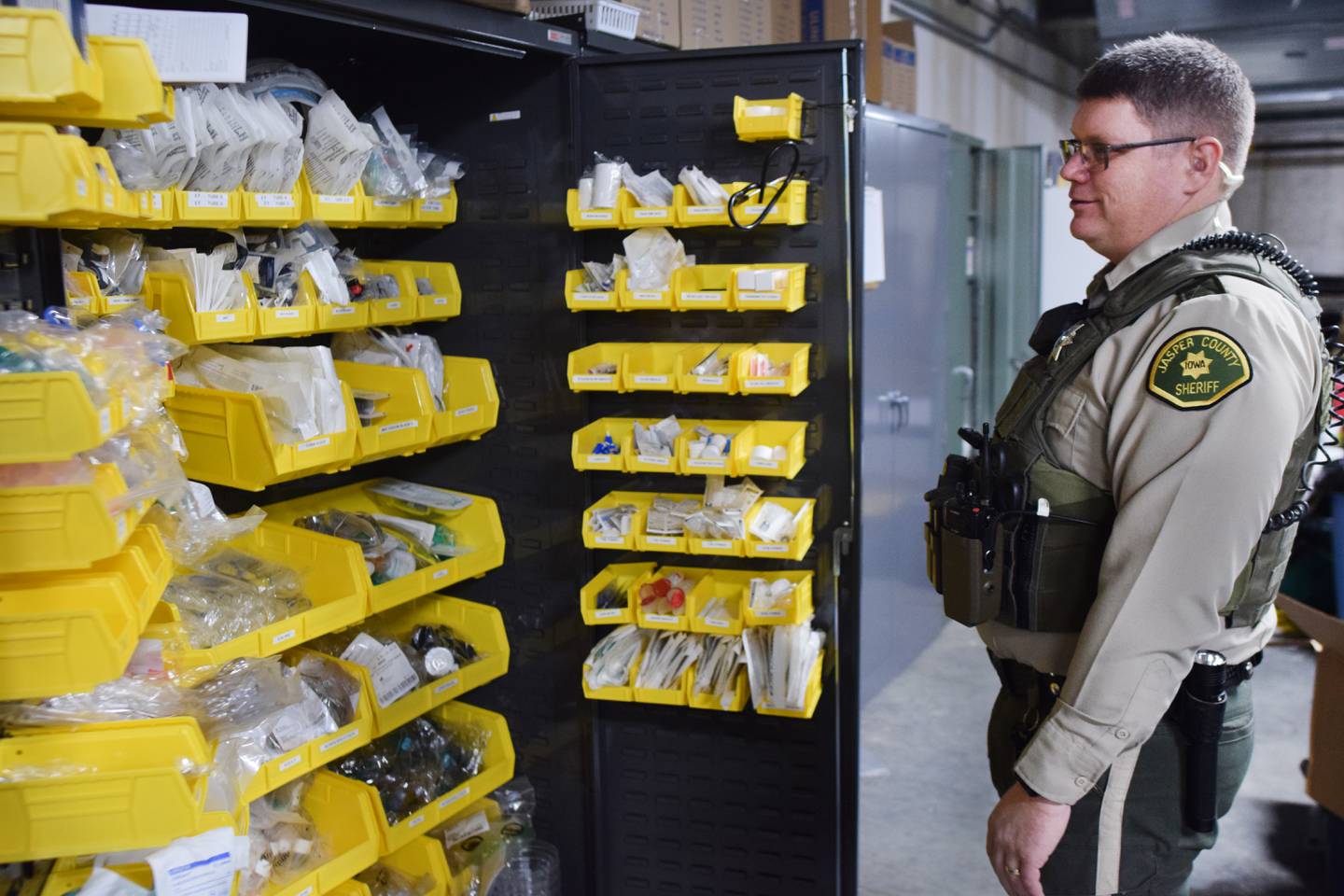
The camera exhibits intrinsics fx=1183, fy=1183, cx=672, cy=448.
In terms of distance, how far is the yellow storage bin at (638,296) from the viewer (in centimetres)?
250

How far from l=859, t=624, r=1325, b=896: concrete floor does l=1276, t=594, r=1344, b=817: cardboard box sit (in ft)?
1.69

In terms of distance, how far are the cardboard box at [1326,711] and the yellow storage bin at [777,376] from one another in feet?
4.90

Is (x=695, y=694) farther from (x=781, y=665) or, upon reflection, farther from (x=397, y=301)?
(x=397, y=301)

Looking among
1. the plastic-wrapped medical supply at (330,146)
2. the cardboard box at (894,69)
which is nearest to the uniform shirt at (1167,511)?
the plastic-wrapped medical supply at (330,146)

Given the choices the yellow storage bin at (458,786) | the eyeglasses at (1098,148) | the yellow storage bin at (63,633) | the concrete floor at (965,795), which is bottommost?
the concrete floor at (965,795)

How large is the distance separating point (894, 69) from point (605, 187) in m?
2.45

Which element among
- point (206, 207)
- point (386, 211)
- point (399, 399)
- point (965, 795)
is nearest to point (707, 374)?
point (399, 399)

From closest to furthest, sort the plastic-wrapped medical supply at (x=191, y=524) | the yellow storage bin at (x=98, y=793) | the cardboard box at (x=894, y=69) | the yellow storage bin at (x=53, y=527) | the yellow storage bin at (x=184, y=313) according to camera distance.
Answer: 1. the yellow storage bin at (x=53, y=527)
2. the yellow storage bin at (x=98, y=793)
3. the plastic-wrapped medical supply at (x=191, y=524)
4. the yellow storage bin at (x=184, y=313)
5. the cardboard box at (x=894, y=69)

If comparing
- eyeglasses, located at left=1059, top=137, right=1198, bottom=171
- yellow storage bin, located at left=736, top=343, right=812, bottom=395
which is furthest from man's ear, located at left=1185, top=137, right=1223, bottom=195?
yellow storage bin, located at left=736, top=343, right=812, bottom=395

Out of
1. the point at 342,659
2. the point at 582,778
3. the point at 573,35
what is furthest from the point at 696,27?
the point at 582,778

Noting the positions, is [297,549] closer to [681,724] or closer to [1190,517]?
[681,724]

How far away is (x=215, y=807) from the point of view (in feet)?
6.14

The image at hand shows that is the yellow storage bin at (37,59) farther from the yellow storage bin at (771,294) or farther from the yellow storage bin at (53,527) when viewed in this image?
the yellow storage bin at (771,294)

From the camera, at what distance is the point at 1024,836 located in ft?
5.51
